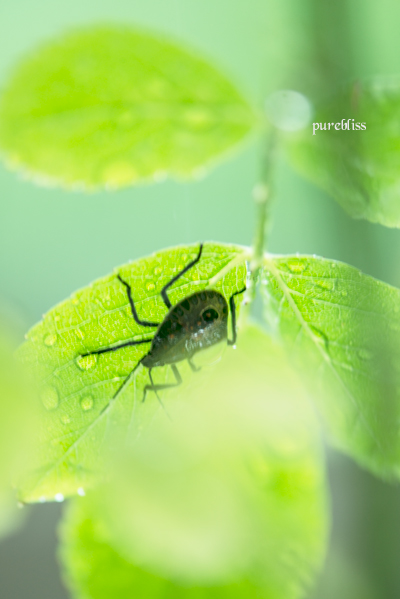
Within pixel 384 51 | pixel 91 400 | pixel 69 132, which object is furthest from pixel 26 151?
pixel 384 51

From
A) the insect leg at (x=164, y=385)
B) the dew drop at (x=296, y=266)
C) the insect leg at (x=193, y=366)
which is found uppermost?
the dew drop at (x=296, y=266)

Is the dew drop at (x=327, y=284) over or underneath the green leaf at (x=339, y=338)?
over

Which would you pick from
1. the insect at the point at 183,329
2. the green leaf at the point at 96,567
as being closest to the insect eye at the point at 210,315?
the insect at the point at 183,329

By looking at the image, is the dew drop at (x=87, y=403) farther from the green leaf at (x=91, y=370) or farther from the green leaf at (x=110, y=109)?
the green leaf at (x=110, y=109)

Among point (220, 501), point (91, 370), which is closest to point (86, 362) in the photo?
point (91, 370)

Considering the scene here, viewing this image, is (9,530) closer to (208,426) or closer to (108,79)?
(208,426)

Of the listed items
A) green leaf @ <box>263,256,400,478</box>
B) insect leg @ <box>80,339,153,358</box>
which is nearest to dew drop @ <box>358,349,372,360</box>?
green leaf @ <box>263,256,400,478</box>

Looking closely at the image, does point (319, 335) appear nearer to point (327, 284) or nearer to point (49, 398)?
point (327, 284)
